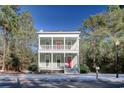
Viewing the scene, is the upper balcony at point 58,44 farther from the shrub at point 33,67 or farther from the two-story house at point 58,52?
the shrub at point 33,67

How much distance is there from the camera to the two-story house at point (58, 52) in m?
25.4

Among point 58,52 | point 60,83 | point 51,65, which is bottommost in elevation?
point 60,83

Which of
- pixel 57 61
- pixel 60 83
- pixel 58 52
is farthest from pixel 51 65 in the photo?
pixel 60 83

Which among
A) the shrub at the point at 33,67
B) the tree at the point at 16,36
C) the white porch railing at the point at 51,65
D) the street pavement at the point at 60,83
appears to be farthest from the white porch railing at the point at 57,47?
the street pavement at the point at 60,83

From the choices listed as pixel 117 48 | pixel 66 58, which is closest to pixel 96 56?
pixel 117 48

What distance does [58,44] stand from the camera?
86.4 feet

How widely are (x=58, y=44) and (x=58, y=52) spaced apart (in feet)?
3.01

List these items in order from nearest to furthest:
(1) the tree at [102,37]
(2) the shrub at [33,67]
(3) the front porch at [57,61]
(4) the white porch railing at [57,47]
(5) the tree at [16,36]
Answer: (1) the tree at [102,37], (3) the front porch at [57,61], (4) the white porch railing at [57,47], (5) the tree at [16,36], (2) the shrub at [33,67]

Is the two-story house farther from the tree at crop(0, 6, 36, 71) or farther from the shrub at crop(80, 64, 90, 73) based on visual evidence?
the tree at crop(0, 6, 36, 71)

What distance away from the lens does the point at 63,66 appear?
25.6m

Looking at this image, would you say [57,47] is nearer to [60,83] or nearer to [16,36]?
[16,36]

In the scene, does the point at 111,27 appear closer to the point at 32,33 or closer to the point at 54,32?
the point at 54,32

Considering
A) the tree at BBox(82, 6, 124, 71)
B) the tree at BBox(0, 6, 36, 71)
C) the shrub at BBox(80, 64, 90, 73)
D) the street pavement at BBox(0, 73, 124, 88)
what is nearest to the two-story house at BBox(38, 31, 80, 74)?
the shrub at BBox(80, 64, 90, 73)

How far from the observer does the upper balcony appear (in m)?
25.7
